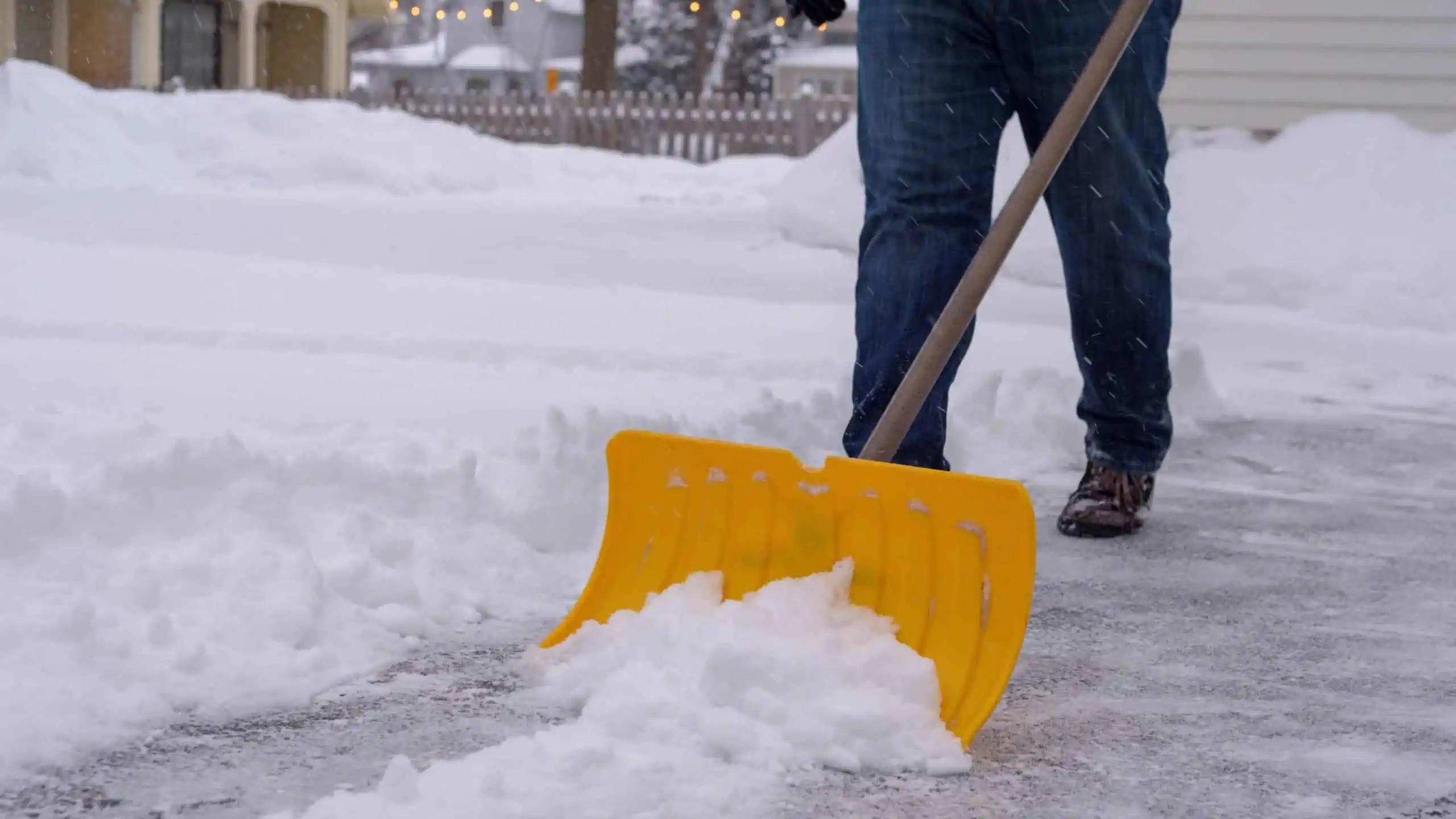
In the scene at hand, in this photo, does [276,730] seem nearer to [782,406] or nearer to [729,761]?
[729,761]

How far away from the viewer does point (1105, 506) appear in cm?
302

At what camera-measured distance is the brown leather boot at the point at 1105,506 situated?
3014mm

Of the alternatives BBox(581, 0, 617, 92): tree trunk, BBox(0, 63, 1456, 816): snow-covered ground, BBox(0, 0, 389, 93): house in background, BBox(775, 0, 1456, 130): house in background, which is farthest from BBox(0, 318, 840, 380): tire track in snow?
BBox(581, 0, 617, 92): tree trunk

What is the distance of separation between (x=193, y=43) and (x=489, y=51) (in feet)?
105

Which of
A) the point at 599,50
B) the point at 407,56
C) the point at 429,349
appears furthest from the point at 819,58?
the point at 429,349

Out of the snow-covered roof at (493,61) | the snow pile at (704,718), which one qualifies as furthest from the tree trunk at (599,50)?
the snow-covered roof at (493,61)

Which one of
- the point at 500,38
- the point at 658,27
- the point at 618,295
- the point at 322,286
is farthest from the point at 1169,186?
the point at 500,38

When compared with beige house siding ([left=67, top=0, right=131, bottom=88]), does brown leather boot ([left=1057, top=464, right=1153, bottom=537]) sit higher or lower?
lower

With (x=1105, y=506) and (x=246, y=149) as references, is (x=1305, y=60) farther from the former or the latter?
(x=246, y=149)

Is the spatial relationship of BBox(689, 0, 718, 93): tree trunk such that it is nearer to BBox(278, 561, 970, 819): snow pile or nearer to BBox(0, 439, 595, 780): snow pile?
BBox(0, 439, 595, 780): snow pile

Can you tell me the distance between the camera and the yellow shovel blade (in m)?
1.84

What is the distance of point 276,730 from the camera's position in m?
1.78

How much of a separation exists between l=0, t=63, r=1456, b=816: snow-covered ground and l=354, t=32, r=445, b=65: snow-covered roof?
4785cm

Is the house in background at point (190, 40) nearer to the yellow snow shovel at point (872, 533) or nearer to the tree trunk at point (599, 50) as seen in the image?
the tree trunk at point (599, 50)
